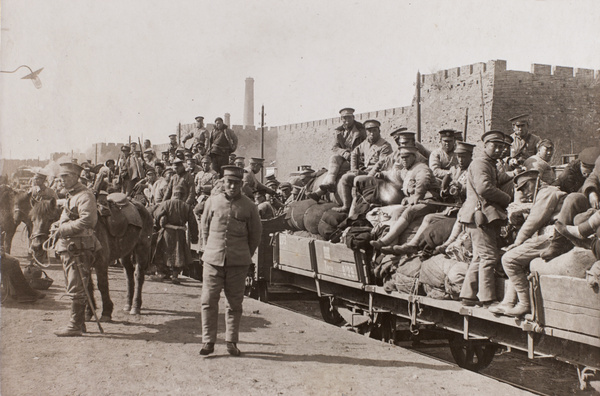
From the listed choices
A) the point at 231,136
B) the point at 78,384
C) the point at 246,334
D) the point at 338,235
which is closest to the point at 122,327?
the point at 246,334

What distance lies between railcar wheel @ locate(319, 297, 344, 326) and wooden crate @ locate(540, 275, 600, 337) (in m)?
4.64

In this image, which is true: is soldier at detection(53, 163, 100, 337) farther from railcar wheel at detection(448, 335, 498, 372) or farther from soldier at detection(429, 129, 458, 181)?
soldier at detection(429, 129, 458, 181)

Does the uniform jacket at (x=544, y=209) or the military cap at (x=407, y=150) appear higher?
the military cap at (x=407, y=150)

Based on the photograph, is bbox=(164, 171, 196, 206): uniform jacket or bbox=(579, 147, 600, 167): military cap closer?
bbox=(579, 147, 600, 167): military cap

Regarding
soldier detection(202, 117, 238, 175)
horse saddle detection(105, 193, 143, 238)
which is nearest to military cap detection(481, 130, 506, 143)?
horse saddle detection(105, 193, 143, 238)

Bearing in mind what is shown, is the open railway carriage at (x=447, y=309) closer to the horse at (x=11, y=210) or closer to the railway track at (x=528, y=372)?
the railway track at (x=528, y=372)

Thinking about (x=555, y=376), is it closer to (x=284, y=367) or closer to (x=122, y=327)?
(x=284, y=367)

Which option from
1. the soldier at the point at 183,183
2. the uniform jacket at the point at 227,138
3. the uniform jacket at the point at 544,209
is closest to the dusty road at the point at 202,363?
the uniform jacket at the point at 544,209

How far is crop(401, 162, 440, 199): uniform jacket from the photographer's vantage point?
7.79 meters

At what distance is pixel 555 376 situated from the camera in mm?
7914

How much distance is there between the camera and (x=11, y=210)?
12.8 meters

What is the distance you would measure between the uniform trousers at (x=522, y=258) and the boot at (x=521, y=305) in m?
0.02

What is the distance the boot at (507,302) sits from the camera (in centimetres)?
565

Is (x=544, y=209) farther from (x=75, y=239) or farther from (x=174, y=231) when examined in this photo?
(x=174, y=231)
